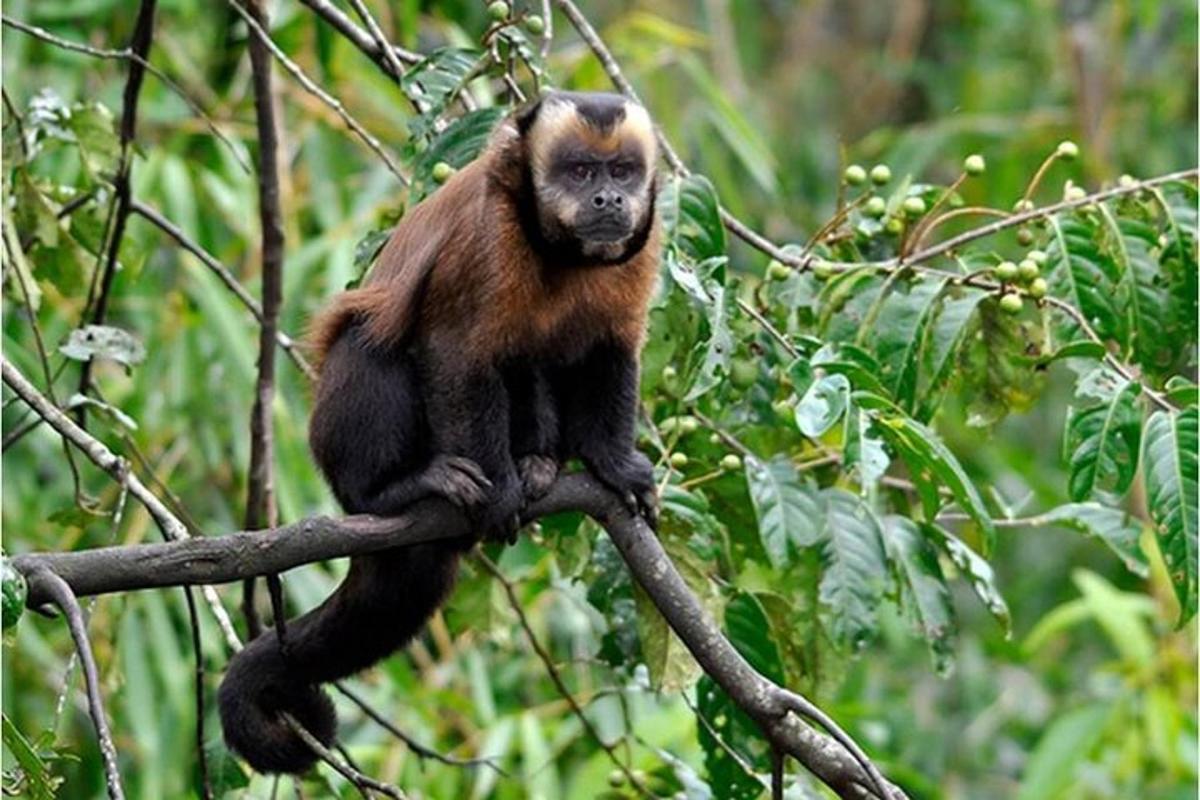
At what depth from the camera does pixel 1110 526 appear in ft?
14.1

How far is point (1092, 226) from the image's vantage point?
4117 mm

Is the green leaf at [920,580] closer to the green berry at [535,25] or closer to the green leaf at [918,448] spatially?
the green leaf at [918,448]

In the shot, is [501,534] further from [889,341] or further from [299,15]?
[299,15]

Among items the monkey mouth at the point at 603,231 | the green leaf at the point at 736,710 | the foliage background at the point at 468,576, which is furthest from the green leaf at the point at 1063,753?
the monkey mouth at the point at 603,231

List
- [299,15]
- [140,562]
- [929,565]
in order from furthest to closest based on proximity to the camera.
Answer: [299,15]
[929,565]
[140,562]

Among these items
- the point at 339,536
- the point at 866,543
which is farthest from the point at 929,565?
the point at 339,536

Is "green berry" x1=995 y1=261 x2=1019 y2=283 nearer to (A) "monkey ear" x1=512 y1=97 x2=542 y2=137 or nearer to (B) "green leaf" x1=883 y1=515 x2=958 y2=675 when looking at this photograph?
(B) "green leaf" x1=883 y1=515 x2=958 y2=675

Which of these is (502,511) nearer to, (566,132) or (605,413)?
(605,413)

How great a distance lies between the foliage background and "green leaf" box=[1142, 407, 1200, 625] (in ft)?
2.32

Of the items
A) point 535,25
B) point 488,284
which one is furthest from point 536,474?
point 535,25

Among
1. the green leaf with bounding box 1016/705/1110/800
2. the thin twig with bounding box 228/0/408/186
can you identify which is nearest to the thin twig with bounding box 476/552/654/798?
the thin twig with bounding box 228/0/408/186

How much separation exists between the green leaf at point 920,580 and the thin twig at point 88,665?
1777mm

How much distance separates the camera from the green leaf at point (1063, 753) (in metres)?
7.23

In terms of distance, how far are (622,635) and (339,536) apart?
116cm
